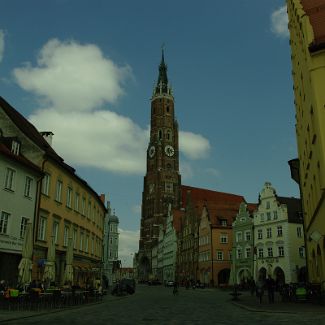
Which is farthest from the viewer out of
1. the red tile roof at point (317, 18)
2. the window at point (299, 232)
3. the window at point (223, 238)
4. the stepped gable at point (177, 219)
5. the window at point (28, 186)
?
the stepped gable at point (177, 219)

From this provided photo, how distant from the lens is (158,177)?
465ft

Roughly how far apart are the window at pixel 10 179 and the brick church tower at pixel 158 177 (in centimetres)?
11088

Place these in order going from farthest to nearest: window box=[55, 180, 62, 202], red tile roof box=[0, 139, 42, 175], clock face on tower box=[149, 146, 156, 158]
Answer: clock face on tower box=[149, 146, 156, 158] < window box=[55, 180, 62, 202] < red tile roof box=[0, 139, 42, 175]

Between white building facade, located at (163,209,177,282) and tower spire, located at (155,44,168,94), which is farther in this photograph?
tower spire, located at (155,44,168,94)

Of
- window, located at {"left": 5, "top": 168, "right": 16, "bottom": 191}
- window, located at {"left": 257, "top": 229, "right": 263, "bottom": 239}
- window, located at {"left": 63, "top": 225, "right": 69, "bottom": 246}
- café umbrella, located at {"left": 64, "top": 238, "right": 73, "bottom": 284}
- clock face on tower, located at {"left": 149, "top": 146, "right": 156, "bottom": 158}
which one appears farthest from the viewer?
clock face on tower, located at {"left": 149, "top": 146, "right": 156, "bottom": 158}

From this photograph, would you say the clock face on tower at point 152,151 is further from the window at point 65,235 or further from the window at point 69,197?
the window at point 65,235

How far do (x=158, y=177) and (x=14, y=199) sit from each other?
114m

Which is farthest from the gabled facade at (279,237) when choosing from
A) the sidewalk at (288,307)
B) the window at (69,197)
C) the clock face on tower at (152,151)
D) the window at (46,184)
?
the clock face on tower at (152,151)

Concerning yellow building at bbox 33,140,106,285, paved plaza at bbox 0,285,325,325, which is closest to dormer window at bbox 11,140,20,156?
yellow building at bbox 33,140,106,285

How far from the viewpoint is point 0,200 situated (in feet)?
86.6

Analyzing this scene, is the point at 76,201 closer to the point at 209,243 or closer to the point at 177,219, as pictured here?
the point at 209,243

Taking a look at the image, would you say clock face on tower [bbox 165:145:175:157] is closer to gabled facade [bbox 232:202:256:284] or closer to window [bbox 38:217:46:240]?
gabled facade [bbox 232:202:256:284]

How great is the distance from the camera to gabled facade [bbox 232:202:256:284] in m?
67.1

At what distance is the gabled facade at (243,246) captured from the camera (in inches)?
2640
